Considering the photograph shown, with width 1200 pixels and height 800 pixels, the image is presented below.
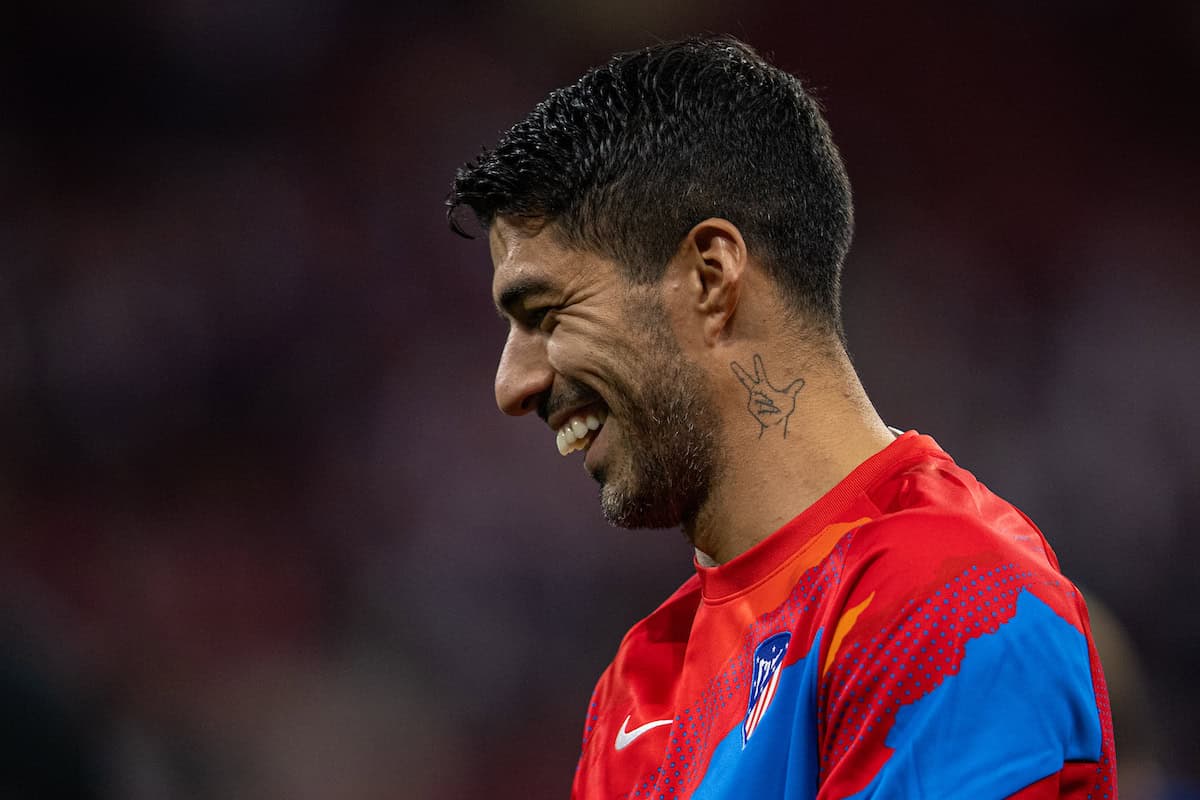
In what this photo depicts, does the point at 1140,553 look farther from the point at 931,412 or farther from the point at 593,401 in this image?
the point at 593,401

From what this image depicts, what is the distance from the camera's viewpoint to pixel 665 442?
63.8 inches

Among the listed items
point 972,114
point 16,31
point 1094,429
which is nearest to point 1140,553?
point 1094,429

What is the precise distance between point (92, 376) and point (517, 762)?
70.0 inches

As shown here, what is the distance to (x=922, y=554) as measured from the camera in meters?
1.31

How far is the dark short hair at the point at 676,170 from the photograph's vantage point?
162 cm

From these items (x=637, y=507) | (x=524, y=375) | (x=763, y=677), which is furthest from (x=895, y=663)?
(x=524, y=375)

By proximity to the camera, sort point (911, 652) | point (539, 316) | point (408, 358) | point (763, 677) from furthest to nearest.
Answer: point (408, 358), point (539, 316), point (763, 677), point (911, 652)

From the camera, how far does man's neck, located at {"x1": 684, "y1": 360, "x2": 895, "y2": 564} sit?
156 cm

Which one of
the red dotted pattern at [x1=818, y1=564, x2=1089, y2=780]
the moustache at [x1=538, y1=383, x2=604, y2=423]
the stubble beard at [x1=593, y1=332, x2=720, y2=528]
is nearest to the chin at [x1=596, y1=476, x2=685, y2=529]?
the stubble beard at [x1=593, y1=332, x2=720, y2=528]

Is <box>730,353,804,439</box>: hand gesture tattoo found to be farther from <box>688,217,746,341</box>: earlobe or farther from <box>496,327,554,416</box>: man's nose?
<box>496,327,554,416</box>: man's nose

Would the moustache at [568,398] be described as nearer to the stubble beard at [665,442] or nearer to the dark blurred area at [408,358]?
the stubble beard at [665,442]

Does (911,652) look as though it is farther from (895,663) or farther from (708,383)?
(708,383)

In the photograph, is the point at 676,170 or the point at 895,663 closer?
the point at 895,663

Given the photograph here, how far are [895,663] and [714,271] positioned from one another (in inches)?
21.8
